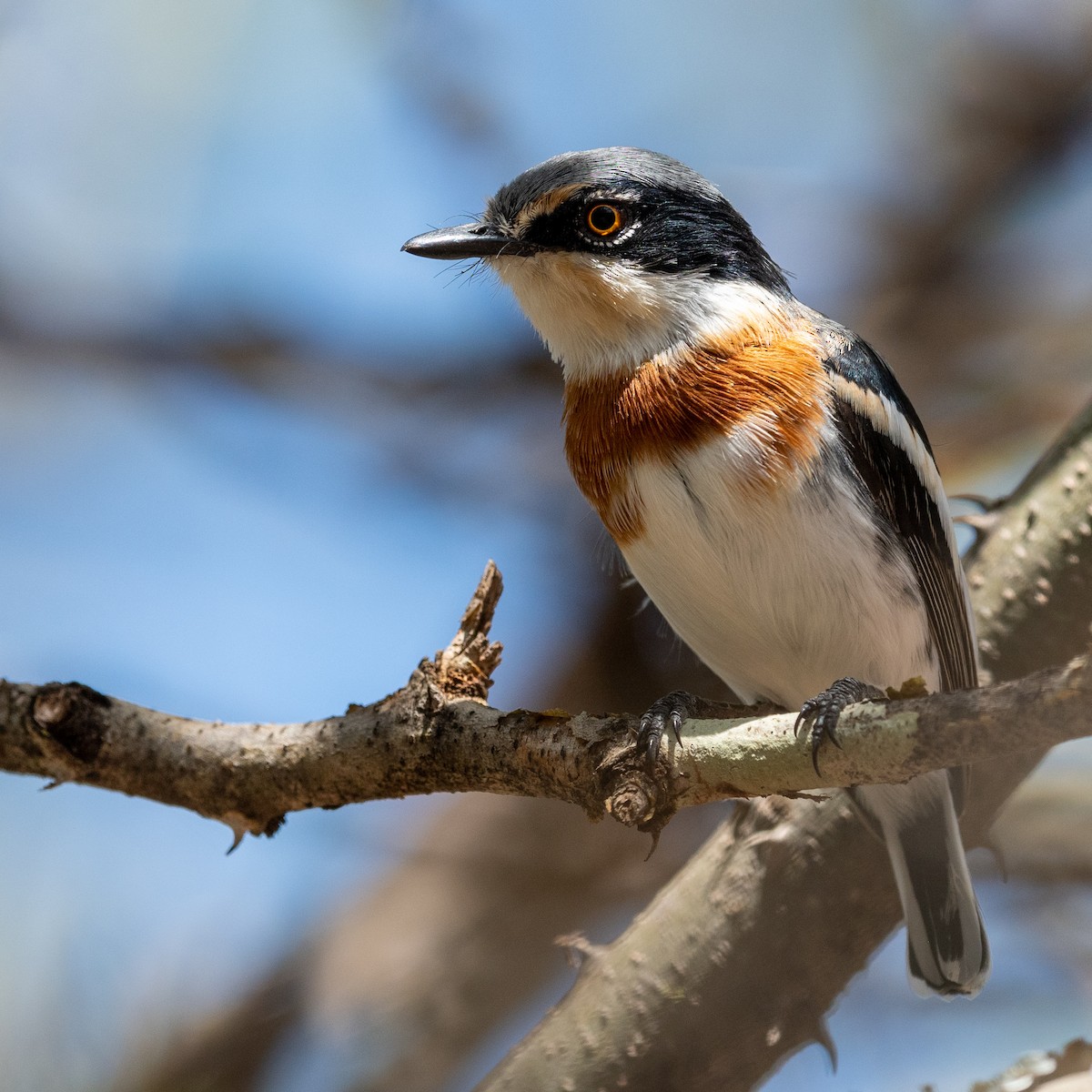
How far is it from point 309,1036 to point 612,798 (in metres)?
2.79

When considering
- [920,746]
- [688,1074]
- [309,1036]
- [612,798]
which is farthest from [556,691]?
[920,746]

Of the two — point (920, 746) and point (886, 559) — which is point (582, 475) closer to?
point (886, 559)

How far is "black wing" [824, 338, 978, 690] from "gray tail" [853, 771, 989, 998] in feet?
1.35

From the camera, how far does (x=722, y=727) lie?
262 centimetres

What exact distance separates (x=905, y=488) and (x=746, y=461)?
25.3 inches

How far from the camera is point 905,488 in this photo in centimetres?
353

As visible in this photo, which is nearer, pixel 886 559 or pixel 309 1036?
pixel 886 559

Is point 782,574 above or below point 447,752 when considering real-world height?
above

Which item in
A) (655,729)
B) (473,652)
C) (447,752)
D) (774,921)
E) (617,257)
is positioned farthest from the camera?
(617,257)

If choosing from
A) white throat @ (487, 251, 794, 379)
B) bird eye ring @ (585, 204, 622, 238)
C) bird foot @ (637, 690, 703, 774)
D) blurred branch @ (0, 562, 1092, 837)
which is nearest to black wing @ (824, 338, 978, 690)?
white throat @ (487, 251, 794, 379)

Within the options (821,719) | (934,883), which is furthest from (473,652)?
(934,883)

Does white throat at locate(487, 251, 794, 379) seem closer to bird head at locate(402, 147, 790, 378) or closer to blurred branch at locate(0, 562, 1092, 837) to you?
bird head at locate(402, 147, 790, 378)

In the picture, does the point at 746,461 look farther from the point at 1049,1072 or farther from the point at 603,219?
the point at 1049,1072

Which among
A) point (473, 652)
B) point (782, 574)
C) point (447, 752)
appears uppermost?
point (782, 574)
